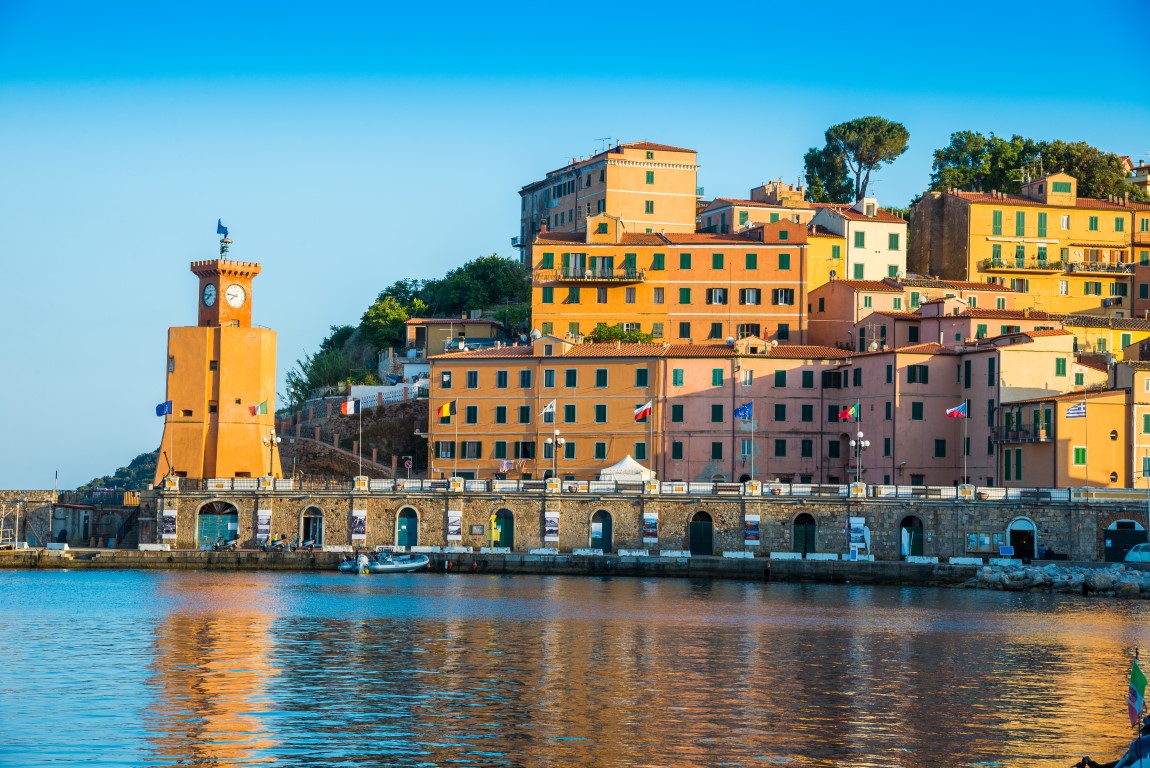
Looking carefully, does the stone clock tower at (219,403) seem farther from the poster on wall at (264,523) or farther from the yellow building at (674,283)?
the yellow building at (674,283)

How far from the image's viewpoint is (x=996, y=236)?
318 feet

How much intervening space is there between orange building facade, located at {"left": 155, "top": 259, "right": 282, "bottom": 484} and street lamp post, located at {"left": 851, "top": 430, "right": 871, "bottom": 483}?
28.7 m

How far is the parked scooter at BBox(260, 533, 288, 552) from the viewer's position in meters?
75.2

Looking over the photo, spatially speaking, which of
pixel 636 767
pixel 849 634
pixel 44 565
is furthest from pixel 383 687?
pixel 44 565

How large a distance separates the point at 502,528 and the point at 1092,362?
101 ft

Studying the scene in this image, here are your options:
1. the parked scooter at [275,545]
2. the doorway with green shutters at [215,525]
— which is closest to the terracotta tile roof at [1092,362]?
the parked scooter at [275,545]

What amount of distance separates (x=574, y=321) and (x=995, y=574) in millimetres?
30750

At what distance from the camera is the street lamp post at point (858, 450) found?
2881 inches

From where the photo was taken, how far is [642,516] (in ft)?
238

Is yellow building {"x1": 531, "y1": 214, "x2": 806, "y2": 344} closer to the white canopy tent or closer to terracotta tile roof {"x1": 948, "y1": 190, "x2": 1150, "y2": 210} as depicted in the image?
the white canopy tent

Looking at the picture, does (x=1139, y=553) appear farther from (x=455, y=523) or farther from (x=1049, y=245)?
(x=1049, y=245)

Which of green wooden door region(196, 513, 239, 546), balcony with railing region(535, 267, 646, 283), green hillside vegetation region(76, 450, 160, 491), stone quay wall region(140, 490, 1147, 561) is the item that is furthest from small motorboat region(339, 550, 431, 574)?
green hillside vegetation region(76, 450, 160, 491)

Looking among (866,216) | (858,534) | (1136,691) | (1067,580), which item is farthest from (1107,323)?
(1136,691)

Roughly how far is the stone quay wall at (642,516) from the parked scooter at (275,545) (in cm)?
27
